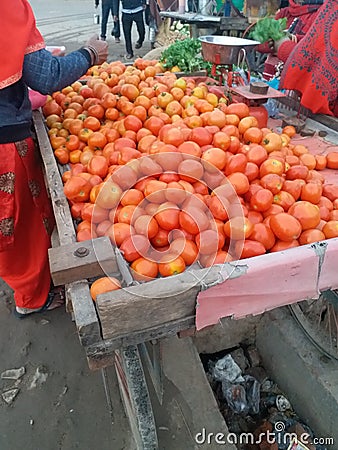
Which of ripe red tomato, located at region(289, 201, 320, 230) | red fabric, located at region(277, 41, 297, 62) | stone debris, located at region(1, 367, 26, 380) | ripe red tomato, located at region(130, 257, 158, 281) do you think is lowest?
stone debris, located at region(1, 367, 26, 380)

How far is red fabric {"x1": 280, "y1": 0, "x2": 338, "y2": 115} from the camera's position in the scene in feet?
A: 7.80

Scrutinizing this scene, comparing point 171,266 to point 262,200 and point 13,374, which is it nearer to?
point 262,200

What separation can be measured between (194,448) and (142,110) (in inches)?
77.1

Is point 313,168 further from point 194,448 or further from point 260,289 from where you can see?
point 194,448

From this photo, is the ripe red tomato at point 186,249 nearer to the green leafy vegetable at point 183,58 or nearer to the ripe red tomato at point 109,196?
the ripe red tomato at point 109,196

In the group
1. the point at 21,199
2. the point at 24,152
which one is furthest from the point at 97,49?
the point at 21,199

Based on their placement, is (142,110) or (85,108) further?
(85,108)

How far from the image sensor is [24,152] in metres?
2.43

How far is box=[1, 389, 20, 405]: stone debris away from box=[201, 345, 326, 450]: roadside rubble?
4.35 feet

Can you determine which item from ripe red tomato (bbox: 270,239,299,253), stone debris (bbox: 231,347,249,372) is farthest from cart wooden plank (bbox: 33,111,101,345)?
stone debris (bbox: 231,347,249,372)

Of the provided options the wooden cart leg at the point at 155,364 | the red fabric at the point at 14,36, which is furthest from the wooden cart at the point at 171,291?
the red fabric at the point at 14,36

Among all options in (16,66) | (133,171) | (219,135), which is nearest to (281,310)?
(219,135)

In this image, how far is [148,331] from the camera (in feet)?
4.14

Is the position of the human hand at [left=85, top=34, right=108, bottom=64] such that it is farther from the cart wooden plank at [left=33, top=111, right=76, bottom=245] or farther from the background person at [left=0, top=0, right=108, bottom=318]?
the cart wooden plank at [left=33, top=111, right=76, bottom=245]
